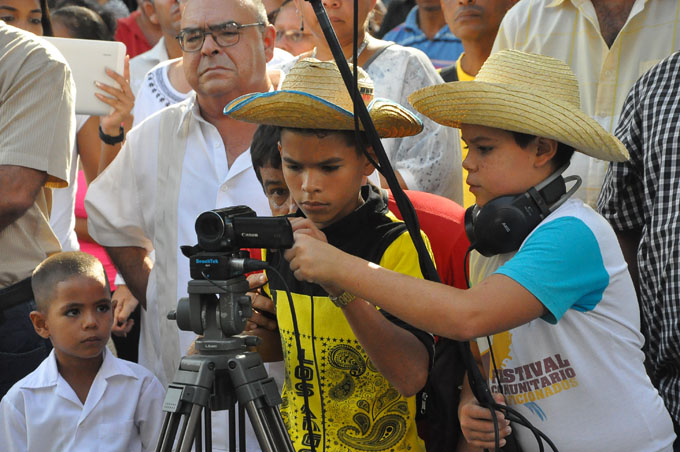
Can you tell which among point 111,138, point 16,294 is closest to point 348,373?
point 16,294

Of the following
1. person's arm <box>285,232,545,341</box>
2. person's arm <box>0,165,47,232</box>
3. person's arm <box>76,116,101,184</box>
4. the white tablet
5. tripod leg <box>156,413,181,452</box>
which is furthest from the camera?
person's arm <box>76,116,101,184</box>

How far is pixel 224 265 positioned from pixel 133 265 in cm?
199

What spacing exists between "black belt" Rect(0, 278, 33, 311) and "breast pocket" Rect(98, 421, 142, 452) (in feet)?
1.90

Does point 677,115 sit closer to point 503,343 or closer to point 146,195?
point 503,343

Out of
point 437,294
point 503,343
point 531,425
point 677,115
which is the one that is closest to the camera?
point 437,294

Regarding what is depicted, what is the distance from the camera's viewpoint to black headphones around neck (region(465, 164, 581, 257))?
89.8 inches

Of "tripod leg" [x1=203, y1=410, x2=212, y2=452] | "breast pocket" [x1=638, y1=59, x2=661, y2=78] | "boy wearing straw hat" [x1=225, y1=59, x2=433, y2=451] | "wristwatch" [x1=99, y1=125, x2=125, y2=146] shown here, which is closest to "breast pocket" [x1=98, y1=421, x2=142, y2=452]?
"boy wearing straw hat" [x1=225, y1=59, x2=433, y2=451]

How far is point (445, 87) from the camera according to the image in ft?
8.10

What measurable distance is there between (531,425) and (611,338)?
0.29 meters

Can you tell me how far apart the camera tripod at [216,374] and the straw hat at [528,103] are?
739 mm

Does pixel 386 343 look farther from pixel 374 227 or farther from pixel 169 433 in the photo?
pixel 169 433

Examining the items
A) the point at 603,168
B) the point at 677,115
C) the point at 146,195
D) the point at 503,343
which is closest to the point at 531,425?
the point at 503,343

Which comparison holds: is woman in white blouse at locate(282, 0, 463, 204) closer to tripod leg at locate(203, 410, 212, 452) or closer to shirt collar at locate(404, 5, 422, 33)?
tripod leg at locate(203, 410, 212, 452)

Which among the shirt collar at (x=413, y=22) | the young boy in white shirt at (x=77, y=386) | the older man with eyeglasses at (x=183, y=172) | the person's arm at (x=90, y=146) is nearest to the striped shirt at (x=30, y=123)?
the young boy in white shirt at (x=77, y=386)
